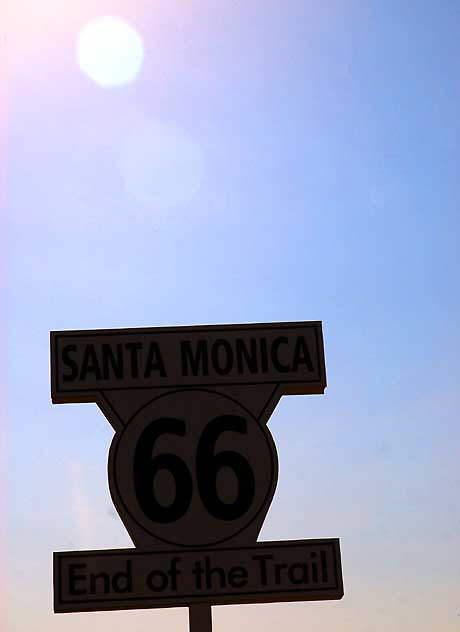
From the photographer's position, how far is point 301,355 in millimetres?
7066

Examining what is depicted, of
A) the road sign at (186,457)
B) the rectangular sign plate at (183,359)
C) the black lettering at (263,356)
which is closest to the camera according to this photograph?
the road sign at (186,457)

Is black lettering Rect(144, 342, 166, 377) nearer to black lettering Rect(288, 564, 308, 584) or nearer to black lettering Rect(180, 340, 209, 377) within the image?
black lettering Rect(180, 340, 209, 377)

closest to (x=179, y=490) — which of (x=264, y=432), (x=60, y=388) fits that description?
(x=264, y=432)

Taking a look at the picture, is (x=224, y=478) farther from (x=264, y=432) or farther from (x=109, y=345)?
(x=109, y=345)

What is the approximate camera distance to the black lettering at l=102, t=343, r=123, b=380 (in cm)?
687

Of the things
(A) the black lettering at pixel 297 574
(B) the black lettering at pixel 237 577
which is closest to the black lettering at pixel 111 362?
(B) the black lettering at pixel 237 577

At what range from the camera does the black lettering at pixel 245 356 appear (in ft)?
22.6

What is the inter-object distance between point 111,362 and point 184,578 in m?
1.69

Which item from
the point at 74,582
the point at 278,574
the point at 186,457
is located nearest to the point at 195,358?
the point at 186,457

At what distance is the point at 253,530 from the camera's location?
21.3 feet

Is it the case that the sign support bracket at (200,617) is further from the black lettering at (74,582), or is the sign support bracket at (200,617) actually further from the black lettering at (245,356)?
the black lettering at (245,356)

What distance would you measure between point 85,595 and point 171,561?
654 millimetres

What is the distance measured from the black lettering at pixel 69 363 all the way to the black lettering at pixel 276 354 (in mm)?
1524

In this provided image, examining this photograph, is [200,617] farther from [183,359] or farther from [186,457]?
[183,359]
